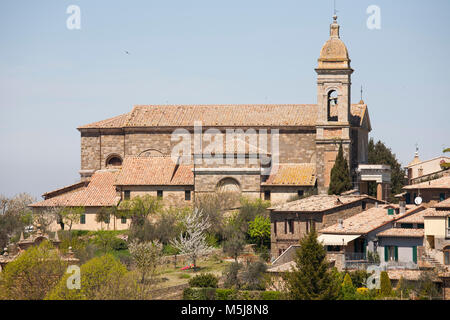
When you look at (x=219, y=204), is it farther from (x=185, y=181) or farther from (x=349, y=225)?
(x=349, y=225)

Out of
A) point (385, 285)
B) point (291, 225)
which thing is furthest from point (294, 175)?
point (385, 285)

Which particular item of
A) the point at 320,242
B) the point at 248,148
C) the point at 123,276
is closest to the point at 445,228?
the point at 320,242

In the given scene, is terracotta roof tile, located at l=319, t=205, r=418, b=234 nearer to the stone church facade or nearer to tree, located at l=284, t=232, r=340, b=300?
tree, located at l=284, t=232, r=340, b=300

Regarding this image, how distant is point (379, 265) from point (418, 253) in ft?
6.86

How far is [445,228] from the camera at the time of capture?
54969mm

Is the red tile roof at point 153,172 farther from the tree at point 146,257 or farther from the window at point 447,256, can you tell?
the window at point 447,256

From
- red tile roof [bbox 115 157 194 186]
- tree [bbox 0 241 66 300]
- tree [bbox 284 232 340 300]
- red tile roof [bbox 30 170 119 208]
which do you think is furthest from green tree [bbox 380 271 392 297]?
red tile roof [bbox 30 170 119 208]

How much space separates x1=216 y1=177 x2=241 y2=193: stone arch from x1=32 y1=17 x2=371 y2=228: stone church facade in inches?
2.7

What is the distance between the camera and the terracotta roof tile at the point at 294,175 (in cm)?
7362

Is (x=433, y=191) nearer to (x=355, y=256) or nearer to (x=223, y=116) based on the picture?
(x=355, y=256)

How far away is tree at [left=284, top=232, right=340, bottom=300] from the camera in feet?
167

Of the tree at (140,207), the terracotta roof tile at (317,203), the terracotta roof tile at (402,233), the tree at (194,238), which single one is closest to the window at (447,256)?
the terracotta roof tile at (402,233)

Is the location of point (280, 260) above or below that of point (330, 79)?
below
